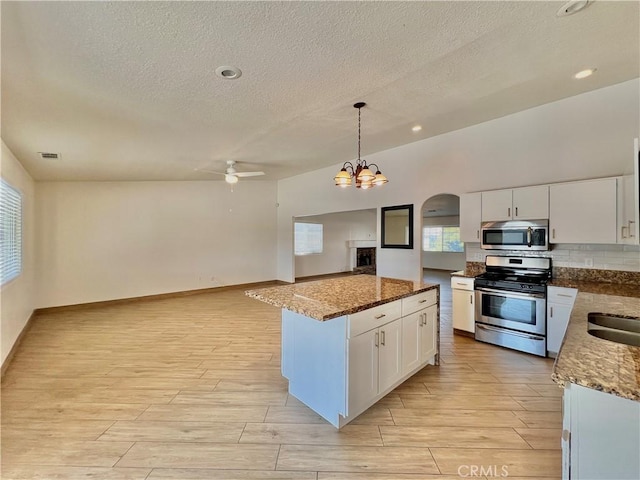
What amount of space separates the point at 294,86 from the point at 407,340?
2.57 m

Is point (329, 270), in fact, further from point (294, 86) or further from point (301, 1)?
point (301, 1)

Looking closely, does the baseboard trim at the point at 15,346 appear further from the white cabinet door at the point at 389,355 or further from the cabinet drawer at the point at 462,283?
the cabinet drawer at the point at 462,283

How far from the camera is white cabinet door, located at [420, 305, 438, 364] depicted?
287 centimetres

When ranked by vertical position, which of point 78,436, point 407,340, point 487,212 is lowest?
point 78,436

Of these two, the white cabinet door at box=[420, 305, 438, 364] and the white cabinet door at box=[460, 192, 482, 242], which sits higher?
the white cabinet door at box=[460, 192, 482, 242]

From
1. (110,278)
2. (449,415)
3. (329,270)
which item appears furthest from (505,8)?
(329,270)

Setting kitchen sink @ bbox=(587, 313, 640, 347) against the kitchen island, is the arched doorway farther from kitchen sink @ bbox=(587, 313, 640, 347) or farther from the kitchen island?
kitchen sink @ bbox=(587, 313, 640, 347)

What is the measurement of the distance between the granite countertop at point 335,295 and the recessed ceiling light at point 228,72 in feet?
5.88

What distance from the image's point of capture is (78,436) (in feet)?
6.73

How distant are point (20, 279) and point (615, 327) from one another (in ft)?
22.6

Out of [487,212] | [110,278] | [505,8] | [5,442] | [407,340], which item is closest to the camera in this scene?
[505,8]

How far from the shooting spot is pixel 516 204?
363 centimetres

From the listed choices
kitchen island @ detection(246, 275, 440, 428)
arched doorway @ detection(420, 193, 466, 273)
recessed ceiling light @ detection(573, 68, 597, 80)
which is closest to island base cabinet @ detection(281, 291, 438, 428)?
kitchen island @ detection(246, 275, 440, 428)

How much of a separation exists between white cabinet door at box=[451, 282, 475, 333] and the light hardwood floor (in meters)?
0.34
